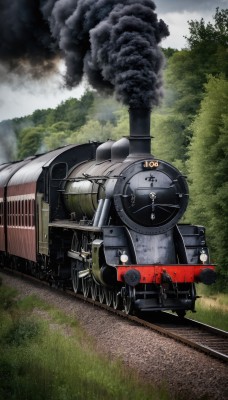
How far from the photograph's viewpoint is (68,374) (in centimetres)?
968

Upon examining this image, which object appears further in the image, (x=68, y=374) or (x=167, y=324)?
(x=167, y=324)

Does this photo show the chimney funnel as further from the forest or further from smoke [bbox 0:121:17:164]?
smoke [bbox 0:121:17:164]

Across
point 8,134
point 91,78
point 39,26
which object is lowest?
point 91,78

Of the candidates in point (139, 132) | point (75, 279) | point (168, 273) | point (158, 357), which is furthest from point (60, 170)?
point (158, 357)

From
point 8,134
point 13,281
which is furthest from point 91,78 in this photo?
point 8,134

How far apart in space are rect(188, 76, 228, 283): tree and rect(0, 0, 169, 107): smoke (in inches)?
410

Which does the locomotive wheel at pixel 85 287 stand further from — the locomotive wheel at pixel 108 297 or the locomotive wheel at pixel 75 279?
the locomotive wheel at pixel 108 297

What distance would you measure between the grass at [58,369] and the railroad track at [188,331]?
134 cm

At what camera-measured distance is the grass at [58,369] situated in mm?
8820

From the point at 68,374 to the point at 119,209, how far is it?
5077mm

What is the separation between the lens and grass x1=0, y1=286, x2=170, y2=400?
882 cm


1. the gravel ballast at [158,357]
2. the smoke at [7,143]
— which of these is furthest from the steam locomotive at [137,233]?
the smoke at [7,143]

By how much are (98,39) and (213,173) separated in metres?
13.7

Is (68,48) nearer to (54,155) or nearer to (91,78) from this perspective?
(91,78)
